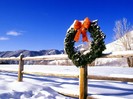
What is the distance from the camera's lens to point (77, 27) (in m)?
7.69

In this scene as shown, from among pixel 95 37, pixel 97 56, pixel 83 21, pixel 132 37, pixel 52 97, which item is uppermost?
pixel 132 37

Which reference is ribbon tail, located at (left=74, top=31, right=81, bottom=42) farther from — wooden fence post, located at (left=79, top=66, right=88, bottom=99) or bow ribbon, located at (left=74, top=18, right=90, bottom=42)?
wooden fence post, located at (left=79, top=66, right=88, bottom=99)

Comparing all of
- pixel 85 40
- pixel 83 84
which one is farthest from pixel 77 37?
pixel 83 84

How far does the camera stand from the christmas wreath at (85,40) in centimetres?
723

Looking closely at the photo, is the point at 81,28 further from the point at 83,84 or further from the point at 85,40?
the point at 83,84

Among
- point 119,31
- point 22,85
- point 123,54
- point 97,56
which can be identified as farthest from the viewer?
point 119,31

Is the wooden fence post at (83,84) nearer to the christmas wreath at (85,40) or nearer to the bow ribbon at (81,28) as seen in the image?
the christmas wreath at (85,40)

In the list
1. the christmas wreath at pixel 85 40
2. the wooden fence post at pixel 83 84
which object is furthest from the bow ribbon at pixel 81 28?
the wooden fence post at pixel 83 84

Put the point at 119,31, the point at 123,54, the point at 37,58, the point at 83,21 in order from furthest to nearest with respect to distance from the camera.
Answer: the point at 119,31 < the point at 37,58 < the point at 83,21 < the point at 123,54

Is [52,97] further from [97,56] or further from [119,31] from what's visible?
[119,31]

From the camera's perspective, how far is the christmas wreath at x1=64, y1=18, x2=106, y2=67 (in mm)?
7230

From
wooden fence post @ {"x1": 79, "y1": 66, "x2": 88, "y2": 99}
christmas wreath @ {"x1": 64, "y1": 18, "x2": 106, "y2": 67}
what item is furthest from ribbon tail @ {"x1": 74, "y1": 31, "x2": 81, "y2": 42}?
wooden fence post @ {"x1": 79, "y1": 66, "x2": 88, "y2": 99}

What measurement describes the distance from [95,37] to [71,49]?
0.95m

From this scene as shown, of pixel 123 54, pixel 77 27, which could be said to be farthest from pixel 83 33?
pixel 123 54
